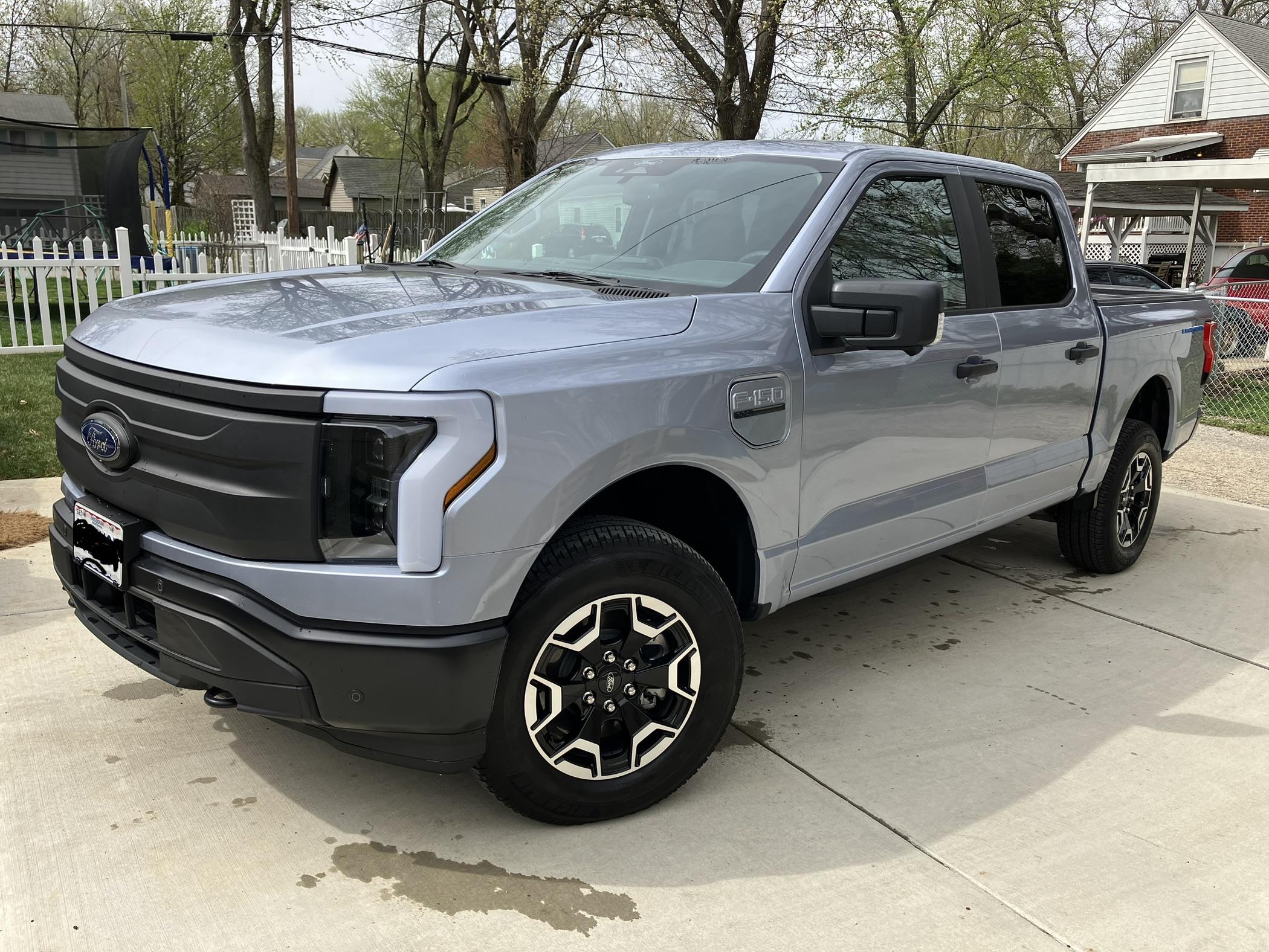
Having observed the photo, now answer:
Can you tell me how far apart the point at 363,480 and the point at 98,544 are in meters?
0.93

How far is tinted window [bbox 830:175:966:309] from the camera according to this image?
3678 mm

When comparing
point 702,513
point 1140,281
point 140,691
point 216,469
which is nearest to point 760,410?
point 702,513

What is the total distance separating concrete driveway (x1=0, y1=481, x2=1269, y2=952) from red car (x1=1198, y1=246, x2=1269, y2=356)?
28.9ft

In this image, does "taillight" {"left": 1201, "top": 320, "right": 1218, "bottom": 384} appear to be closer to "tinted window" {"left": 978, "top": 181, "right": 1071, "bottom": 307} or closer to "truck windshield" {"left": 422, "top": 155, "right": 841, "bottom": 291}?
"tinted window" {"left": 978, "top": 181, "right": 1071, "bottom": 307}

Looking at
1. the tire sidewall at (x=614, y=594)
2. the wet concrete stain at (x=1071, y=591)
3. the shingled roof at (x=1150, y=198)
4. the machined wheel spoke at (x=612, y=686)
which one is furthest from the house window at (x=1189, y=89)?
the machined wheel spoke at (x=612, y=686)

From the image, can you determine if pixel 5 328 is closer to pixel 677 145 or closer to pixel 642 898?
pixel 677 145

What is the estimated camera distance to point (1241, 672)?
14.4 feet

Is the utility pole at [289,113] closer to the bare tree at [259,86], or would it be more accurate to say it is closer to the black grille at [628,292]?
the bare tree at [259,86]

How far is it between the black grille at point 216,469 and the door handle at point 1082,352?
3.39m

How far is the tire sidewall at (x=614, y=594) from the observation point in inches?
106

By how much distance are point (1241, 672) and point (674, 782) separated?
265 cm

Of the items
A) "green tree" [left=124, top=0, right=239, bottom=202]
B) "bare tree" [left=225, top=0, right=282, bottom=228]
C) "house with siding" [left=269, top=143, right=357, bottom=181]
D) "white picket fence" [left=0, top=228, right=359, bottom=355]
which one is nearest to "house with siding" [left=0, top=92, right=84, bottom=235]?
"white picket fence" [left=0, top=228, right=359, bottom=355]

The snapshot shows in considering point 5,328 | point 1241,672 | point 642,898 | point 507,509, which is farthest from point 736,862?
point 5,328

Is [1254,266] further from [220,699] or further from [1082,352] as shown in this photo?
[220,699]
